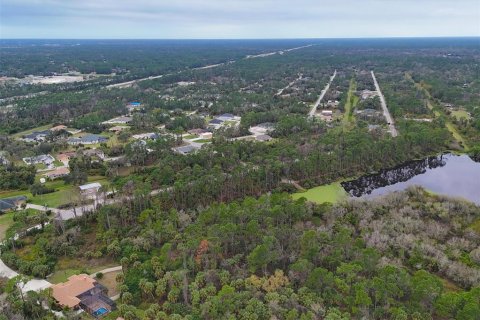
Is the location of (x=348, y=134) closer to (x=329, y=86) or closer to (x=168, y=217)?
(x=168, y=217)

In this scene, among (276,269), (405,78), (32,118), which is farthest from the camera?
(405,78)

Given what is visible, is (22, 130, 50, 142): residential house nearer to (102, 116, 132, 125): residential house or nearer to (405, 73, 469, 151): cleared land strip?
(102, 116, 132, 125): residential house

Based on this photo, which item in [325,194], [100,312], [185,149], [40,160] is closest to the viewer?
[100,312]

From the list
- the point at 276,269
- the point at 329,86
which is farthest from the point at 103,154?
the point at 329,86

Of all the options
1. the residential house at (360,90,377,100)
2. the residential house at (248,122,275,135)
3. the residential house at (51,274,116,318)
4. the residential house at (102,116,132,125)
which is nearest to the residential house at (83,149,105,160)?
the residential house at (102,116,132,125)

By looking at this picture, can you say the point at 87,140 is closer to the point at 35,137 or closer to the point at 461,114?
the point at 35,137

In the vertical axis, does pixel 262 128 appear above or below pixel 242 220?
below

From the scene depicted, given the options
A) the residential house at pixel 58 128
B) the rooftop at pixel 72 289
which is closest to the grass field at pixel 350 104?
the residential house at pixel 58 128

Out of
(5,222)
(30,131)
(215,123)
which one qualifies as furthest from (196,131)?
(5,222)
